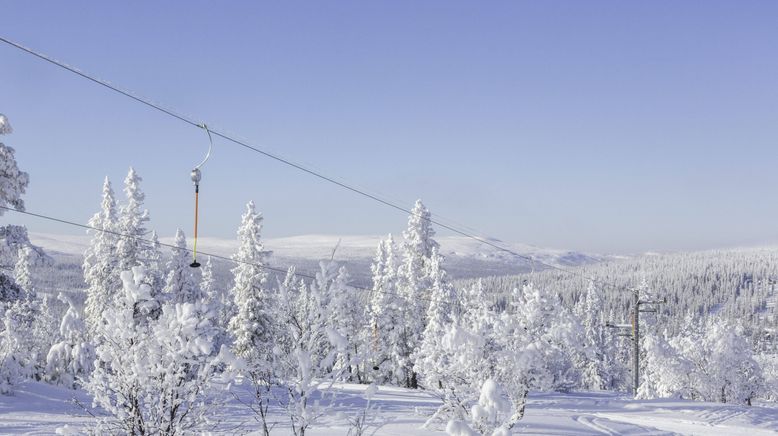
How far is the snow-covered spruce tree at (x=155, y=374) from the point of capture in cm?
1196

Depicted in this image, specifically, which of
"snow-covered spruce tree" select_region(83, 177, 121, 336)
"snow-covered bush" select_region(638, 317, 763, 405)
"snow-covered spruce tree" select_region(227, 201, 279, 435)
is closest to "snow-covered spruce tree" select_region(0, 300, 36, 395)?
"snow-covered spruce tree" select_region(83, 177, 121, 336)

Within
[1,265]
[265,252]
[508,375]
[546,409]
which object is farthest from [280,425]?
[265,252]

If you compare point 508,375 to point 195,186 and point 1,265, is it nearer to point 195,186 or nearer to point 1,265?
point 195,186

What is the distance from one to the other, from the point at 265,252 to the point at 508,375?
27876 mm

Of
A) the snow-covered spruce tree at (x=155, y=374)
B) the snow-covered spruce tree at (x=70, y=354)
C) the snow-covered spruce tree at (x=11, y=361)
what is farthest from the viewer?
the snow-covered spruce tree at (x=70, y=354)

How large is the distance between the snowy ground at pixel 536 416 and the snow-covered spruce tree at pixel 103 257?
1024cm

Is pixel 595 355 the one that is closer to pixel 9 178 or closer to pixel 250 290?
pixel 250 290

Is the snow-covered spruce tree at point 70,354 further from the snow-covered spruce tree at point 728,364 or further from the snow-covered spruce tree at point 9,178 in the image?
the snow-covered spruce tree at point 728,364

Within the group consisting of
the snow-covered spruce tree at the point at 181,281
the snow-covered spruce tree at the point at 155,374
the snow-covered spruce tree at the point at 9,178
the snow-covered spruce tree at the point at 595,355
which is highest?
the snow-covered spruce tree at the point at 9,178

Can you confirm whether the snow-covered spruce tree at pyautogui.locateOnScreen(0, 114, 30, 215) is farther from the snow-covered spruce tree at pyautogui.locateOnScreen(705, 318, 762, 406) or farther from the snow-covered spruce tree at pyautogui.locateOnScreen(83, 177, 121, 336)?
the snow-covered spruce tree at pyautogui.locateOnScreen(705, 318, 762, 406)

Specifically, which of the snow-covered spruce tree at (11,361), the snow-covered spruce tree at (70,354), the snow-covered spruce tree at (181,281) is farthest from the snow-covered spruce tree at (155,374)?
the snow-covered spruce tree at (181,281)

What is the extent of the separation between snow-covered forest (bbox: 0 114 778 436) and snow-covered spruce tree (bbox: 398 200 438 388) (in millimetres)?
112

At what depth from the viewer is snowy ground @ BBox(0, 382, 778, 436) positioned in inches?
874

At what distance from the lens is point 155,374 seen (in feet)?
39.5
